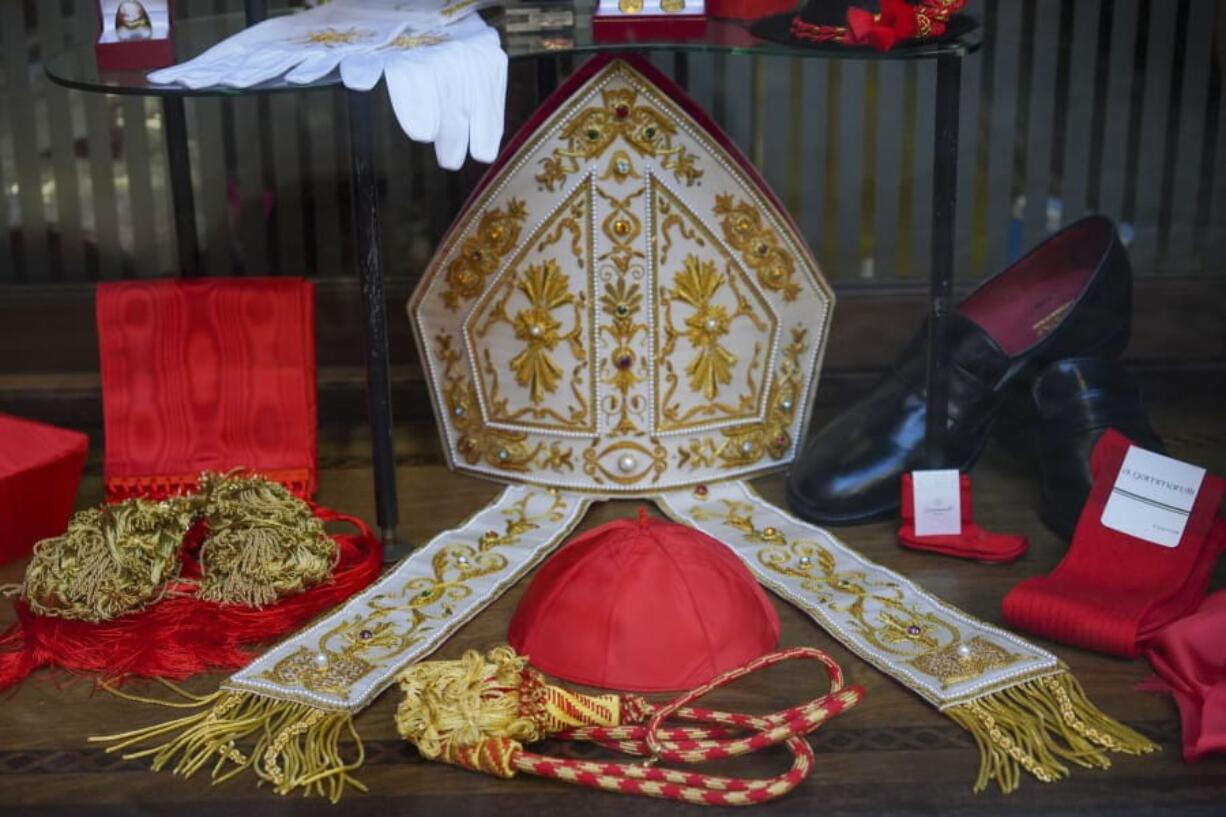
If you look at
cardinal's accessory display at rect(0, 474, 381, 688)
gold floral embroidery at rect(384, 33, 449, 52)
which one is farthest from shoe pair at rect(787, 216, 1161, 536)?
gold floral embroidery at rect(384, 33, 449, 52)

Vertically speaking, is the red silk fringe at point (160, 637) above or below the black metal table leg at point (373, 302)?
below

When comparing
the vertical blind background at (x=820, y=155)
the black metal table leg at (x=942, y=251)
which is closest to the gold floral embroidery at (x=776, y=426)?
the black metal table leg at (x=942, y=251)

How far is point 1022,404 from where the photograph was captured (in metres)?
2.29

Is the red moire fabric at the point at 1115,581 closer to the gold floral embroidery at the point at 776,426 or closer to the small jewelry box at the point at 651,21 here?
the gold floral embroidery at the point at 776,426

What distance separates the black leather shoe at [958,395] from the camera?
2.21 m

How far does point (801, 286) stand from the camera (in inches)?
90.9

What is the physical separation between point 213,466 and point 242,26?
1.94ft

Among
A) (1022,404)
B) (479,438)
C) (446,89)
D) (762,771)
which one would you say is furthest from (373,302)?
(1022,404)

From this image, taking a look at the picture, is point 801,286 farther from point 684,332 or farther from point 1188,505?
point 1188,505

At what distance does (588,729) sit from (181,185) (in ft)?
3.76

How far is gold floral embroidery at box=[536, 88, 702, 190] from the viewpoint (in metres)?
2.19

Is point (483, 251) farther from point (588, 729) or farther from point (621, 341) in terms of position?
point (588, 729)

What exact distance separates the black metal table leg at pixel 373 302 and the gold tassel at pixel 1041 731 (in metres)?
0.75

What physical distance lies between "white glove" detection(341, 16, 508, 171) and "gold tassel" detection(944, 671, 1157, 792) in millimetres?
800
